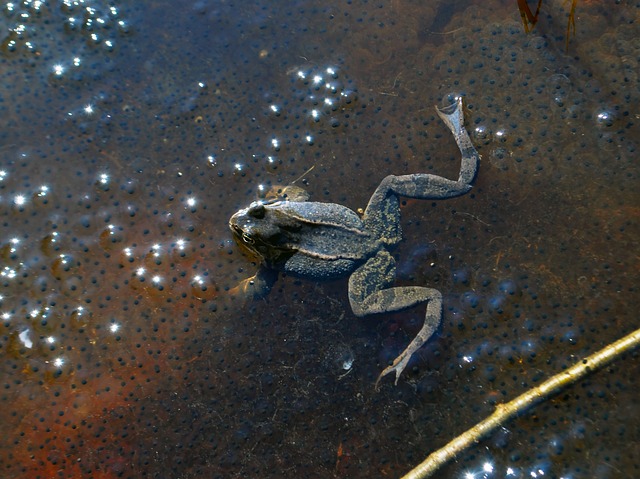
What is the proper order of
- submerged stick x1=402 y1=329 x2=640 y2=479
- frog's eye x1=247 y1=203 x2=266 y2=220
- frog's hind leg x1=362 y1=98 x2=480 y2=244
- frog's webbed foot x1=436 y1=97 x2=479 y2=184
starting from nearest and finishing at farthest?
submerged stick x1=402 y1=329 x2=640 y2=479 → frog's eye x1=247 y1=203 x2=266 y2=220 → frog's hind leg x1=362 y1=98 x2=480 y2=244 → frog's webbed foot x1=436 y1=97 x2=479 y2=184

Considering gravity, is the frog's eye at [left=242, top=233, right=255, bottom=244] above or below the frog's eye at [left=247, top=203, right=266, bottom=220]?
below

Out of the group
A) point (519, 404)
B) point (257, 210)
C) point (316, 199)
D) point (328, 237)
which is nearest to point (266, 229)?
point (257, 210)

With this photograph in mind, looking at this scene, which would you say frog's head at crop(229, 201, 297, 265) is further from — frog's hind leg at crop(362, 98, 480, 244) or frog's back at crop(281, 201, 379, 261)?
frog's hind leg at crop(362, 98, 480, 244)

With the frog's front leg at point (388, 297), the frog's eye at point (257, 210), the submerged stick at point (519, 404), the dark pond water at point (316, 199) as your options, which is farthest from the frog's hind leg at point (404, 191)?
the submerged stick at point (519, 404)

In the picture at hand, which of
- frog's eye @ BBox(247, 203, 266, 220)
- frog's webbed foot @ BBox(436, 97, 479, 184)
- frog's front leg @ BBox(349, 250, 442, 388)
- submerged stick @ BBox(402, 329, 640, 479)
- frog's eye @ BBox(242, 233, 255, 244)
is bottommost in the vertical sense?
submerged stick @ BBox(402, 329, 640, 479)

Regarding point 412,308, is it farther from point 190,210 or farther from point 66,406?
point 66,406

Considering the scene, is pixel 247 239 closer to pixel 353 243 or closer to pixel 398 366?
pixel 353 243

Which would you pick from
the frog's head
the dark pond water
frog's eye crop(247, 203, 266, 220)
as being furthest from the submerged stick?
frog's eye crop(247, 203, 266, 220)

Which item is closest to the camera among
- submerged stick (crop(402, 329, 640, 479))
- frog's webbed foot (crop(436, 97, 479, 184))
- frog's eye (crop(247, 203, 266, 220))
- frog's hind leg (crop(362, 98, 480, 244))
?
submerged stick (crop(402, 329, 640, 479))
